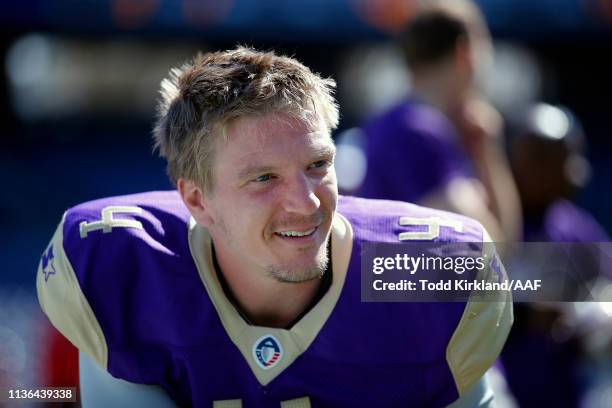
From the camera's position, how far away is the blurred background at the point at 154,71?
9.36 m

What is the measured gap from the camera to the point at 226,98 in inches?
79.1

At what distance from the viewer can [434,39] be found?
362cm

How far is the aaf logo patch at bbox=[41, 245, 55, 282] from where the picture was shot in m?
2.17

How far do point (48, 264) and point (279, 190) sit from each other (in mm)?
593

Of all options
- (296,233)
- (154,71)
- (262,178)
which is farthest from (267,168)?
(154,71)

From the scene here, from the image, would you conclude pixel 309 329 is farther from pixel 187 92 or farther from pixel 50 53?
pixel 50 53

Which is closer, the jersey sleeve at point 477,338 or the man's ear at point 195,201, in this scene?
the jersey sleeve at point 477,338

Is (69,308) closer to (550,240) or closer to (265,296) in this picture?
(265,296)

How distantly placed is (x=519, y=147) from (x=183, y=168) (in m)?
2.11

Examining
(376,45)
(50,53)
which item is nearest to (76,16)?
(50,53)

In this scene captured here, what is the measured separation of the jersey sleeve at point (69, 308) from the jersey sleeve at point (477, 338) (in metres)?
0.74

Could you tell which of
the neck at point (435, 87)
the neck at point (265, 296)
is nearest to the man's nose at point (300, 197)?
the neck at point (265, 296)

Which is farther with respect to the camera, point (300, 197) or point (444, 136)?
point (444, 136)

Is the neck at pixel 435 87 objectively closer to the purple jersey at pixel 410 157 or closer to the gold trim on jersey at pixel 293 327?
the purple jersey at pixel 410 157
